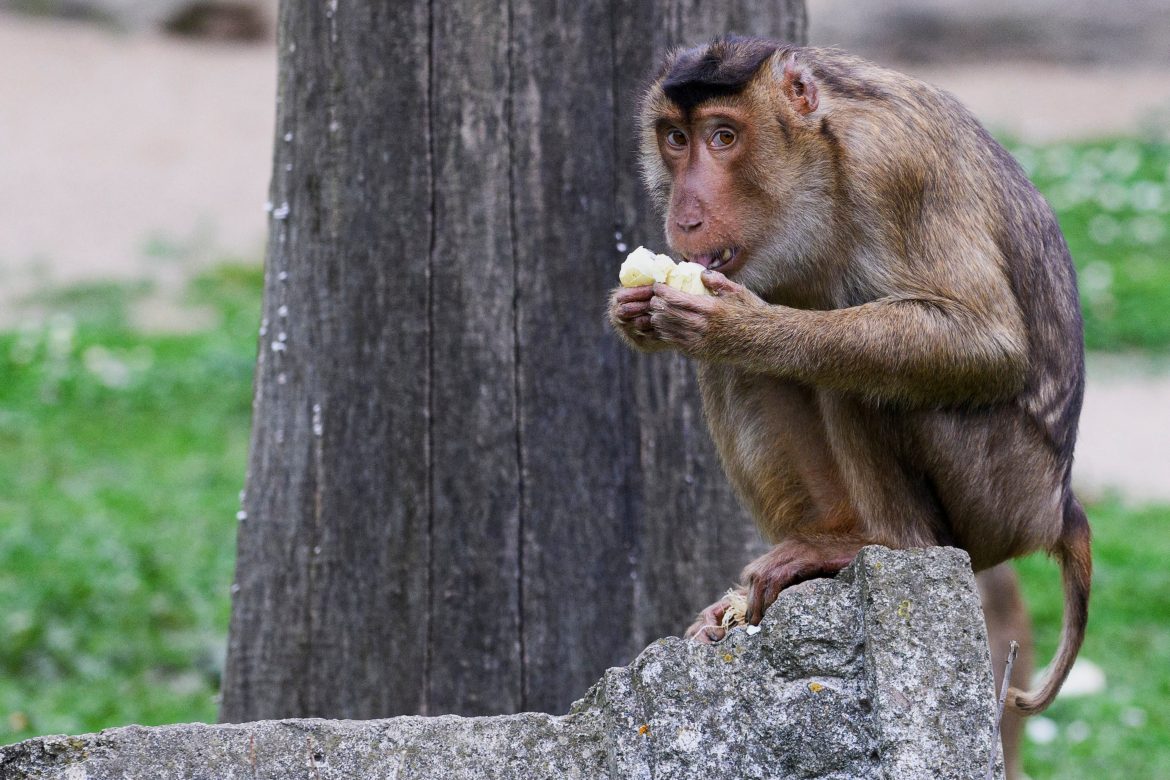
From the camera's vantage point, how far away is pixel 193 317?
12.8m

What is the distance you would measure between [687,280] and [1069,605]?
1.23m

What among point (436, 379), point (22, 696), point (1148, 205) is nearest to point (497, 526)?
point (436, 379)

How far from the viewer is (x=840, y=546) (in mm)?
3428

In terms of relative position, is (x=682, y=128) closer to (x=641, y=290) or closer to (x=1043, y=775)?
(x=641, y=290)

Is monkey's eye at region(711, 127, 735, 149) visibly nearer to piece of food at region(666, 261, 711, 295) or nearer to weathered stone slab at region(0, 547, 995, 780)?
piece of food at region(666, 261, 711, 295)

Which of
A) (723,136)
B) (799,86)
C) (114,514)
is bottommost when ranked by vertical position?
(114,514)

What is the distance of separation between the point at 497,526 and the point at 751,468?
88 cm

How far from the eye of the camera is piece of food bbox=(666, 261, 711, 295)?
3.36 m

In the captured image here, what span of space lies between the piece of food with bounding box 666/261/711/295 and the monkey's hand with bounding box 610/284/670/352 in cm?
9

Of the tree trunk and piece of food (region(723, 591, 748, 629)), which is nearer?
piece of food (region(723, 591, 748, 629))

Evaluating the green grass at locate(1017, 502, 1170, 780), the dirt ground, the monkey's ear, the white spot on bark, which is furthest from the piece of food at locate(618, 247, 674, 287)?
the dirt ground

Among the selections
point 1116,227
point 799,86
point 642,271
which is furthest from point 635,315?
point 1116,227

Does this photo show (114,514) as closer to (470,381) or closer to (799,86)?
(470,381)

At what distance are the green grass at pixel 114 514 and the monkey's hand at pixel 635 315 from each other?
131 inches
